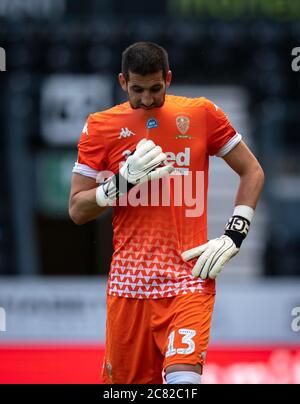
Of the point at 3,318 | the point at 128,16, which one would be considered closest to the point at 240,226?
the point at 3,318

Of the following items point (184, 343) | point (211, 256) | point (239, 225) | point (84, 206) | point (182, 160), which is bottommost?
point (184, 343)

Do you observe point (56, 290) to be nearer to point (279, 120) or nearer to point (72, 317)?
point (72, 317)

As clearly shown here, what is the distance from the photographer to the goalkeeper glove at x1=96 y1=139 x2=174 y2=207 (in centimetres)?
618

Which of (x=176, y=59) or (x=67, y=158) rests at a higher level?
(x=176, y=59)

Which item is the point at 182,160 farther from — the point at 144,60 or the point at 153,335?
the point at 153,335

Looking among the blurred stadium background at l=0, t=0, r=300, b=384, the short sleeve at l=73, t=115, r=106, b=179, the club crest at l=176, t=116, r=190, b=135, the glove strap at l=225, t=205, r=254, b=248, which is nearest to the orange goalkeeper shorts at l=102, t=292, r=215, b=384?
the glove strap at l=225, t=205, r=254, b=248

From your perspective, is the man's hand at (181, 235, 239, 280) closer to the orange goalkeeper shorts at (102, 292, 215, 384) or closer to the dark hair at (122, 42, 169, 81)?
the orange goalkeeper shorts at (102, 292, 215, 384)

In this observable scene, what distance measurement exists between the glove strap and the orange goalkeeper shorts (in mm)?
346

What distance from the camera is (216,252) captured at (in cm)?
627

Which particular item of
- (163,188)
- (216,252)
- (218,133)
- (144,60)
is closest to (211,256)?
(216,252)

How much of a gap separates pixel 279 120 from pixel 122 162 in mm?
9318

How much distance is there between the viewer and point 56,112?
15398mm

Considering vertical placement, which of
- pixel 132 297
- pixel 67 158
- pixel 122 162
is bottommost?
pixel 132 297

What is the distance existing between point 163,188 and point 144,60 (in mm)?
694
